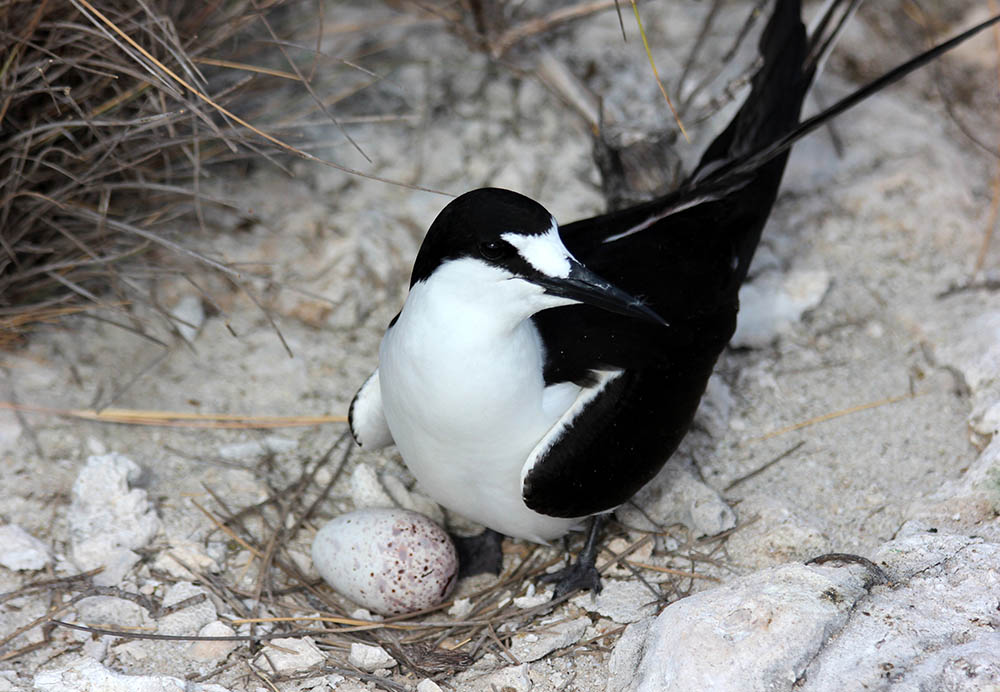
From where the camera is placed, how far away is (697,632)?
2336 mm

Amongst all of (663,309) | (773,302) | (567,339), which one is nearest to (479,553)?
(567,339)

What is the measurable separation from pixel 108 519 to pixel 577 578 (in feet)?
4.55

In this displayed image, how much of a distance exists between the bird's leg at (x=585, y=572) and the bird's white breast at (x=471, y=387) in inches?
9.9

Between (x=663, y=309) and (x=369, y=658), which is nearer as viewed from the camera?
(x=369, y=658)

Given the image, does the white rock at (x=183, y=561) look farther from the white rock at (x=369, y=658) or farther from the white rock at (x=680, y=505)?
the white rock at (x=680, y=505)

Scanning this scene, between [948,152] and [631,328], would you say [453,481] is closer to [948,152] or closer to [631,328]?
[631,328]

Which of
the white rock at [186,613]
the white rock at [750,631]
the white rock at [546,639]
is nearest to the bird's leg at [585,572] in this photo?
the white rock at [546,639]

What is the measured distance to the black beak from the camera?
2.39 m

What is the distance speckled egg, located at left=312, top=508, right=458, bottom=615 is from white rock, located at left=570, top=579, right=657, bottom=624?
40cm

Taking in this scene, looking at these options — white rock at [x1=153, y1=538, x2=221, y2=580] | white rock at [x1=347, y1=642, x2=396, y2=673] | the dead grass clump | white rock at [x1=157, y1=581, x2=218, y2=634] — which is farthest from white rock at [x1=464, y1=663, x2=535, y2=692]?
the dead grass clump

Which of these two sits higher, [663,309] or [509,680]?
[663,309]

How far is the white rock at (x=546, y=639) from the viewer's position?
2.82m

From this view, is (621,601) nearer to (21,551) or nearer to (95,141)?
(21,551)

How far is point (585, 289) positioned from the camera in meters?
2.40
